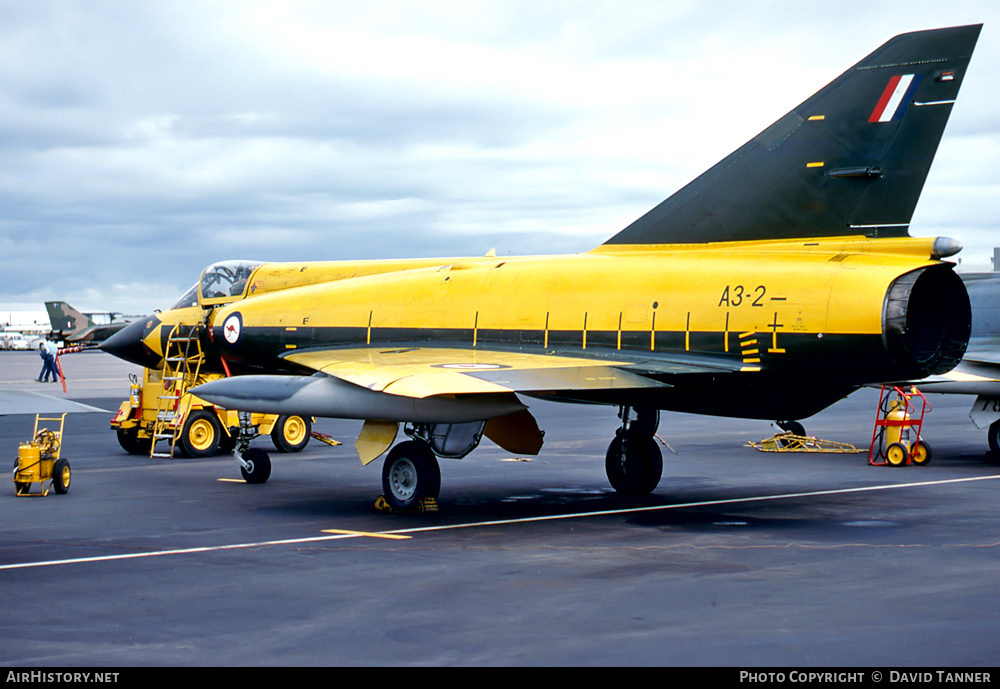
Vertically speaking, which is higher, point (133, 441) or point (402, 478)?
point (402, 478)

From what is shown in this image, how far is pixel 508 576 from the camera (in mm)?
9227

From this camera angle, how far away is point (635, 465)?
15.0 metres

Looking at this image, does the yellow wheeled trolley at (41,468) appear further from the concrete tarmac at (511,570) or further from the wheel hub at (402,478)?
the wheel hub at (402,478)

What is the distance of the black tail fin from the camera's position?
12070mm

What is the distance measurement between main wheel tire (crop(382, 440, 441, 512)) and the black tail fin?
4679 mm

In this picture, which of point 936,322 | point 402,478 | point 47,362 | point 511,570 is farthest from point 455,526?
point 47,362

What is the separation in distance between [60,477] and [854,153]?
11607 mm

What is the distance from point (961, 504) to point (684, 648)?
8633 mm

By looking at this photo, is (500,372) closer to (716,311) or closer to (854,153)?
(716,311)

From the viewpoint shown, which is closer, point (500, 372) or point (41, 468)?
point (500, 372)

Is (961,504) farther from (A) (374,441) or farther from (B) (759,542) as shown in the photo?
(A) (374,441)

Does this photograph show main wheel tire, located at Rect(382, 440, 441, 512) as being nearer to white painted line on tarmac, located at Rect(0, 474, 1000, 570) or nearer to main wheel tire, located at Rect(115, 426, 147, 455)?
white painted line on tarmac, located at Rect(0, 474, 1000, 570)

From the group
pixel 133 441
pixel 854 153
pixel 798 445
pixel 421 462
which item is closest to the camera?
pixel 854 153

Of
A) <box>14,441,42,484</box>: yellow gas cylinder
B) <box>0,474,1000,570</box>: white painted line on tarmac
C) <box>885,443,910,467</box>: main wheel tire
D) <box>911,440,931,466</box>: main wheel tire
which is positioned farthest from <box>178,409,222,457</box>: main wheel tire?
<box>911,440,931,466</box>: main wheel tire
